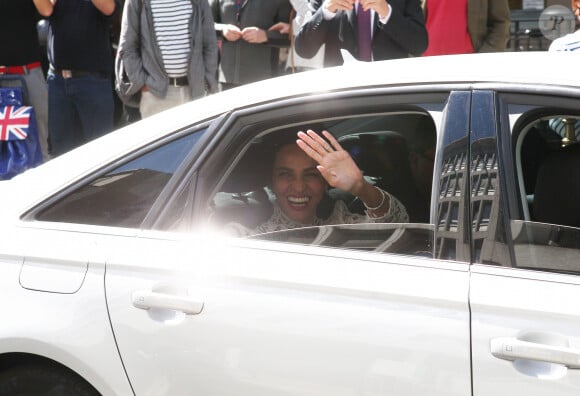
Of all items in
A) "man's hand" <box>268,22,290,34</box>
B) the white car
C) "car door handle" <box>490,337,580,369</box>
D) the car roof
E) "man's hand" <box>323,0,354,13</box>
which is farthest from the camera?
"man's hand" <box>268,22,290,34</box>

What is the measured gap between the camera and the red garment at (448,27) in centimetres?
586

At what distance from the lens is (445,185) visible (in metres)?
2.45

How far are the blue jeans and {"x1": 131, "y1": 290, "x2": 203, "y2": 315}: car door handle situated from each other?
423 cm

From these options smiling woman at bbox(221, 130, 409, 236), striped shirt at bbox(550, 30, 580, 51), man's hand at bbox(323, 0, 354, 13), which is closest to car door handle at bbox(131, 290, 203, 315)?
smiling woman at bbox(221, 130, 409, 236)

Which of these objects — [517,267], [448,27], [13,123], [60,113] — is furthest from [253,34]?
[517,267]

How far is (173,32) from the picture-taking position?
6359 mm

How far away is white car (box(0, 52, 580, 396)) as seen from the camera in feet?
7.38

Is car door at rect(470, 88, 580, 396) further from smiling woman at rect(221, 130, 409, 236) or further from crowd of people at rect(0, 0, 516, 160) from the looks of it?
crowd of people at rect(0, 0, 516, 160)

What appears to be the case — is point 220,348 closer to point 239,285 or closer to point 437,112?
point 239,285

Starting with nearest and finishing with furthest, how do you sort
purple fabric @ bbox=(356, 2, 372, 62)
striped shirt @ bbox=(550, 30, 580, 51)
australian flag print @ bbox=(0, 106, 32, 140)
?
striped shirt @ bbox=(550, 30, 580, 51) < purple fabric @ bbox=(356, 2, 372, 62) < australian flag print @ bbox=(0, 106, 32, 140)

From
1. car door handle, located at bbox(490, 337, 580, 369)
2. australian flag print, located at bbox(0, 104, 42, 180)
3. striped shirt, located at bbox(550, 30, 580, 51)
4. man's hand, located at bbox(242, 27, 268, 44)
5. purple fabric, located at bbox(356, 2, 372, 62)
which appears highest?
striped shirt, located at bbox(550, 30, 580, 51)

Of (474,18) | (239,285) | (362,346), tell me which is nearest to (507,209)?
(362,346)

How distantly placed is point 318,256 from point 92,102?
14.7 feet

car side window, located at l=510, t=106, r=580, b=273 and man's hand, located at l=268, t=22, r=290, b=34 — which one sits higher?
car side window, located at l=510, t=106, r=580, b=273
